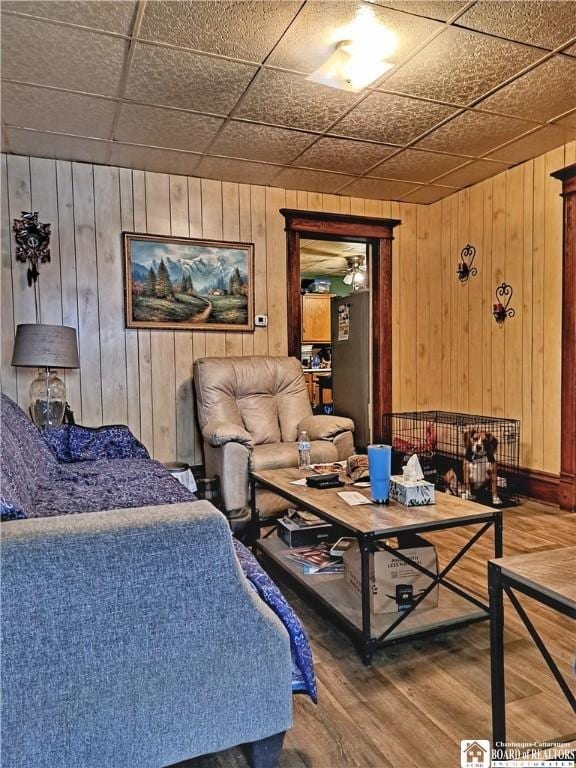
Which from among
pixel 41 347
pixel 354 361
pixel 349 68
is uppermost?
pixel 349 68

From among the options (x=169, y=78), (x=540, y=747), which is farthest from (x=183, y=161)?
(x=540, y=747)

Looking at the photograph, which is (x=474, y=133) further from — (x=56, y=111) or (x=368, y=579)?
(x=368, y=579)

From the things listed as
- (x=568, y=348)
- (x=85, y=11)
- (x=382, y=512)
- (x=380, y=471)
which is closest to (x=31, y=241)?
(x=85, y=11)

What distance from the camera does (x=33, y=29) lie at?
7.57ft

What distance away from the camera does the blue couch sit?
1020 mm

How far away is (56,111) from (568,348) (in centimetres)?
363

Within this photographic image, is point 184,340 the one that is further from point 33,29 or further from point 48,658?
point 48,658

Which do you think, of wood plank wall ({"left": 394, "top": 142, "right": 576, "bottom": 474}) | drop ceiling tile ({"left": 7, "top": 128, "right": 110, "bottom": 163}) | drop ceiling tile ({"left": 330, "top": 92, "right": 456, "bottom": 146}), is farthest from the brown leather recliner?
drop ceiling tile ({"left": 330, "top": 92, "right": 456, "bottom": 146})

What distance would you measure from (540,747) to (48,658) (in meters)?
1.25

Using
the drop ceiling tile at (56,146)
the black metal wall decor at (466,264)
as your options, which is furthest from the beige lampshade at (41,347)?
the black metal wall decor at (466,264)

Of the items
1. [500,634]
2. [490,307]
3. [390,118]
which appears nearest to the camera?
[500,634]

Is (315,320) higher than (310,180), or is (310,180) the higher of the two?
(310,180)

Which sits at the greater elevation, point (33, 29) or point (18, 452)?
point (33, 29)

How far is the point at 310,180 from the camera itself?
170 inches
